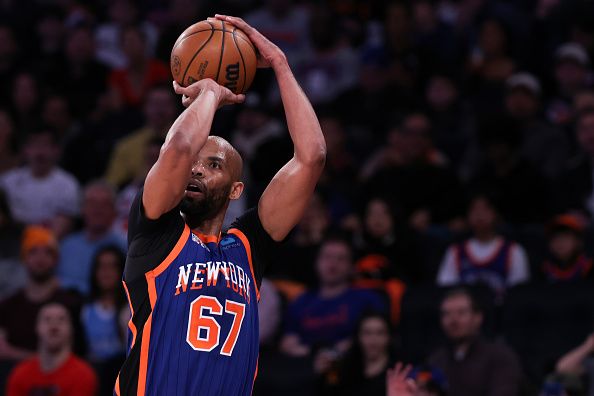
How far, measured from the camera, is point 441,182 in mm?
10969

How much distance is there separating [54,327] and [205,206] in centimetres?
405

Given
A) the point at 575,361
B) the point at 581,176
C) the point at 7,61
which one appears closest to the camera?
the point at 575,361

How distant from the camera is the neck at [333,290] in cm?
958

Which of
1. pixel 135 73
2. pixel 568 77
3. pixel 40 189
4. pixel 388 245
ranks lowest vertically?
pixel 388 245

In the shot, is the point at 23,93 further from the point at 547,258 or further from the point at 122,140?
the point at 547,258

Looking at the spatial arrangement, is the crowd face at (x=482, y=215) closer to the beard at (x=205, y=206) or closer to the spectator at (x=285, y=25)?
the spectator at (x=285, y=25)

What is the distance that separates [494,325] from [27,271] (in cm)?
394

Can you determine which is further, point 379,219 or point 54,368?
point 379,219

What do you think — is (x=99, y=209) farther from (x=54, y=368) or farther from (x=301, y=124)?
(x=301, y=124)

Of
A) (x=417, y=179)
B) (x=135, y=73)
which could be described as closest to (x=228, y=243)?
(x=417, y=179)

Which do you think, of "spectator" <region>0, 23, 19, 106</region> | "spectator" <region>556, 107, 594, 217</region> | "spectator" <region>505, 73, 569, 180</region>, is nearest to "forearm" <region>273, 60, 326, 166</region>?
"spectator" <region>556, 107, 594, 217</region>

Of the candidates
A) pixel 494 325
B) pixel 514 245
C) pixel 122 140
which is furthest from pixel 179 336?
pixel 122 140

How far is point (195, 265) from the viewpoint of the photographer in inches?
191

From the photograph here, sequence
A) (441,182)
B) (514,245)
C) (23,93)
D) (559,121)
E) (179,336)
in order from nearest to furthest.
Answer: (179,336), (514,245), (441,182), (559,121), (23,93)
